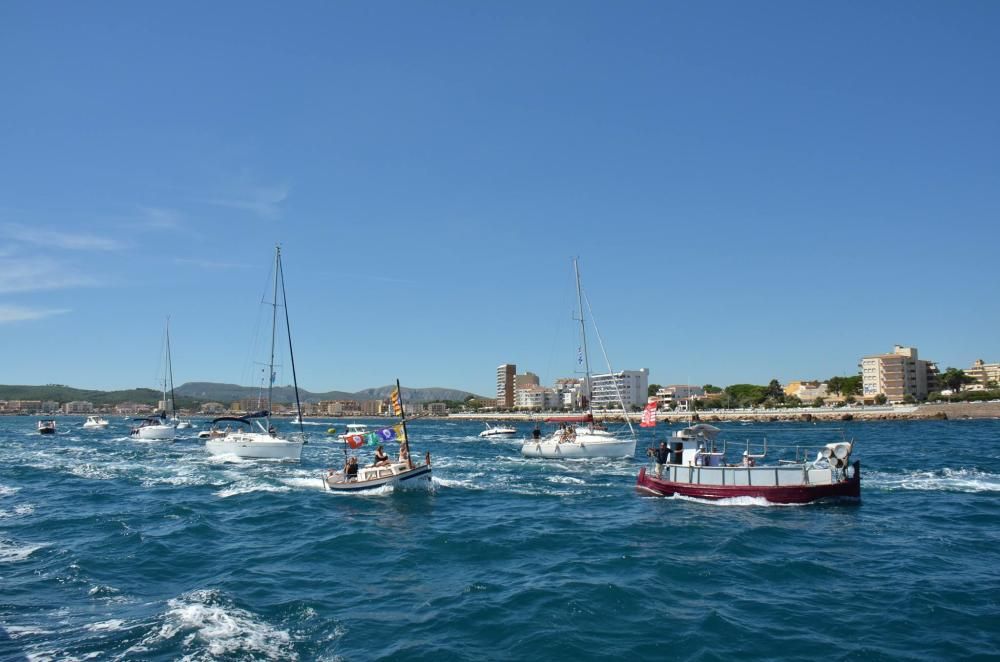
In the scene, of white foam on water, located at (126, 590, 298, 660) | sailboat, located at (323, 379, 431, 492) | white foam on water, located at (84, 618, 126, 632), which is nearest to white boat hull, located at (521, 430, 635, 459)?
sailboat, located at (323, 379, 431, 492)

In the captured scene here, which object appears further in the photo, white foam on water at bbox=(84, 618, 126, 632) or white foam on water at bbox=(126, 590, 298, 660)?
white foam on water at bbox=(84, 618, 126, 632)

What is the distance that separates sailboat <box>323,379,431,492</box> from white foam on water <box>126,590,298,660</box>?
19.9 metres

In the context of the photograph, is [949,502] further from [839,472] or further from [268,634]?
[268,634]

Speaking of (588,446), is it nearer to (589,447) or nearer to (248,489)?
(589,447)

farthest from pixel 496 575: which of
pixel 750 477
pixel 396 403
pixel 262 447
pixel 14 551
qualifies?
pixel 262 447

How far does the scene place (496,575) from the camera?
20.8 meters

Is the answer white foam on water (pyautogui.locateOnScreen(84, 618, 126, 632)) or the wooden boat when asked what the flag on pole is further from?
white foam on water (pyautogui.locateOnScreen(84, 618, 126, 632))

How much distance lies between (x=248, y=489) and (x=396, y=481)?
11033mm

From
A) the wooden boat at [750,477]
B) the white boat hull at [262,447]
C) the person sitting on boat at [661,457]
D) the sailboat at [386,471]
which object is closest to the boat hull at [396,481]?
the sailboat at [386,471]

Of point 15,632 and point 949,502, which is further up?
A: point 15,632

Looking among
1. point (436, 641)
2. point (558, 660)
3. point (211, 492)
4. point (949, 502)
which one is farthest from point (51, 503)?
point (949, 502)

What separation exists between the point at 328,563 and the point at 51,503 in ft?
75.8

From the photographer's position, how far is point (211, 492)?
41.2m

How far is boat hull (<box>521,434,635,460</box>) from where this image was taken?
199 feet
